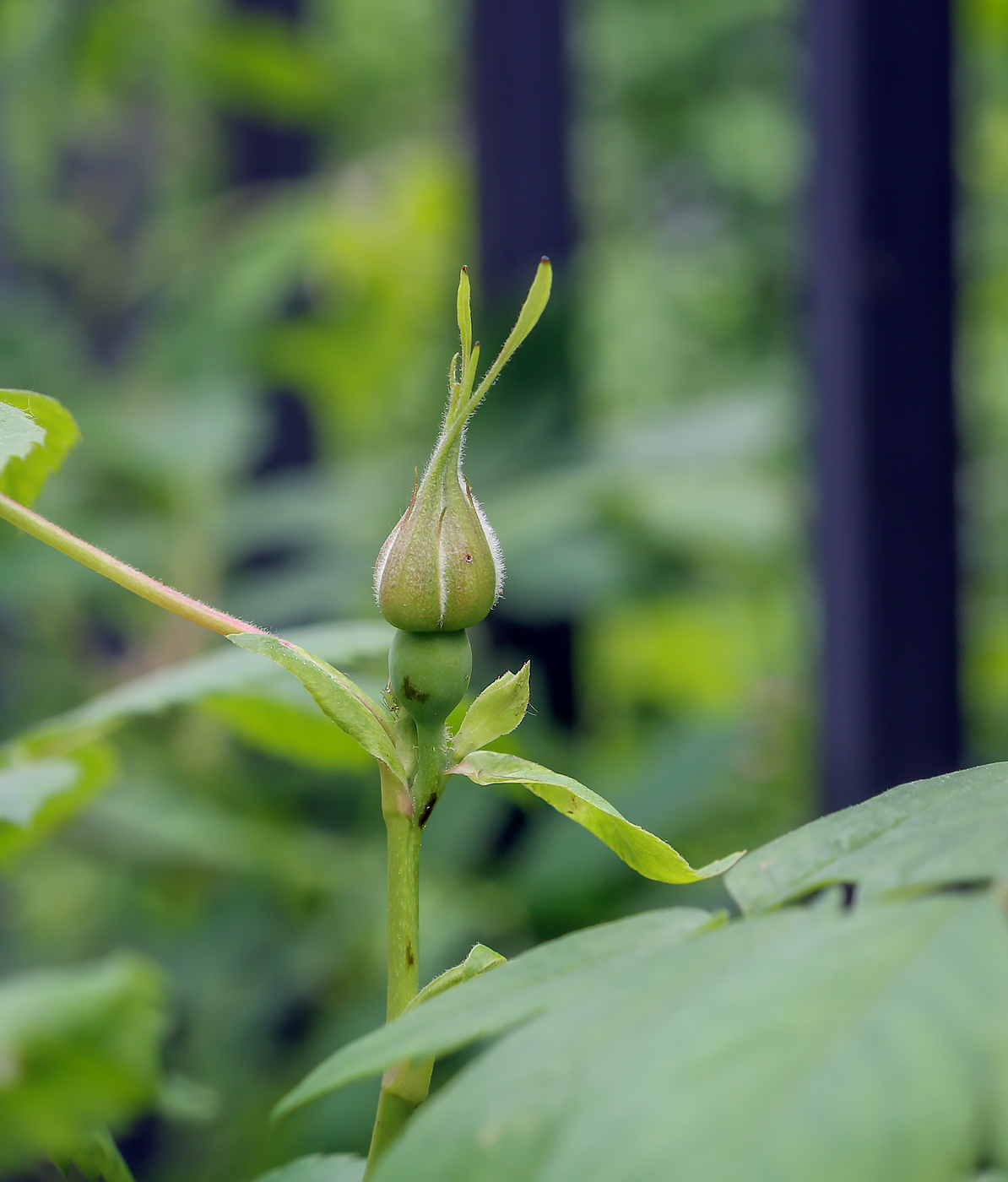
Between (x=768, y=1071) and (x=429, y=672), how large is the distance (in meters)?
0.10

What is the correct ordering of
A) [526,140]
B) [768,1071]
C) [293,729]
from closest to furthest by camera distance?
[768,1071] < [293,729] < [526,140]

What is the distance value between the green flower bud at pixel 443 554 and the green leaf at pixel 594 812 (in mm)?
25

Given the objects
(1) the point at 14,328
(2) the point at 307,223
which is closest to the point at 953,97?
(2) the point at 307,223

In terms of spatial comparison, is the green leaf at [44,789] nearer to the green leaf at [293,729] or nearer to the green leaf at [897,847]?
the green leaf at [293,729]

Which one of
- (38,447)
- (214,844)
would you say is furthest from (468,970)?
(214,844)

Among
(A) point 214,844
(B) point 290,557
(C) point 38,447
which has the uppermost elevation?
(C) point 38,447

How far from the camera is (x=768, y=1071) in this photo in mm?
128

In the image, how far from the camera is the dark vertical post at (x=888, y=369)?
75 centimetres

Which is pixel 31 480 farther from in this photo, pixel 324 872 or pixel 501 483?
pixel 501 483

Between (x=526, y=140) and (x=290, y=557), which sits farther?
(x=290, y=557)

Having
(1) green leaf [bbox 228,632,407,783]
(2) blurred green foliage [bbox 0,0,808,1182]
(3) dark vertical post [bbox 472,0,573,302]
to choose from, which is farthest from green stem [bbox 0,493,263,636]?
(3) dark vertical post [bbox 472,0,573,302]

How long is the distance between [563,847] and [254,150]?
1.07 meters

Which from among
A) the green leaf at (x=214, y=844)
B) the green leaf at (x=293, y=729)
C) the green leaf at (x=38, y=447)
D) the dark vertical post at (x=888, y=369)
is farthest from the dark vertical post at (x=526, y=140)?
the green leaf at (x=38, y=447)

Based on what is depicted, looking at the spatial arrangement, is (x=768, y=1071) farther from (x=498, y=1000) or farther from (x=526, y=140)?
(x=526, y=140)
